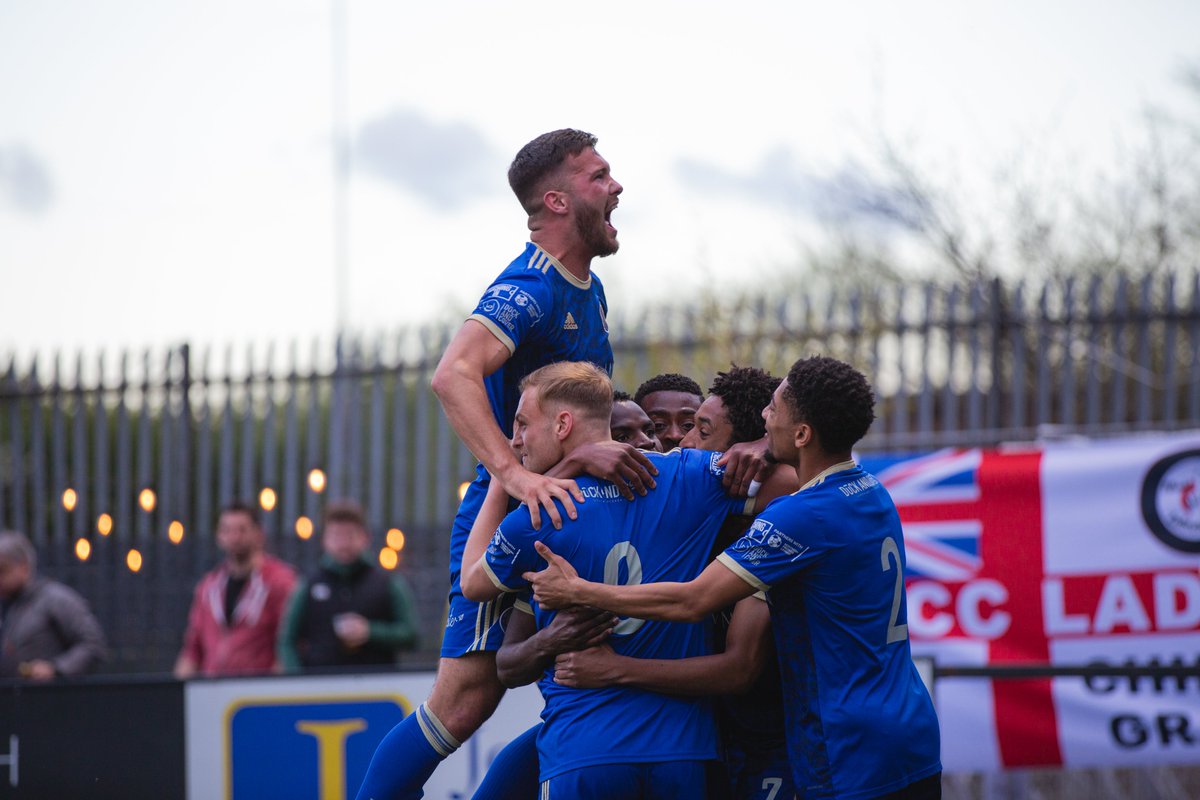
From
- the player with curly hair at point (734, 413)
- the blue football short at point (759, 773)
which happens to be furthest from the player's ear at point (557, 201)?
the blue football short at point (759, 773)

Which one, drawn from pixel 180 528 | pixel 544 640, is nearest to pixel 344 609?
pixel 180 528

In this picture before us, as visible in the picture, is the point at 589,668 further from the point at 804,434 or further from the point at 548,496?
the point at 804,434

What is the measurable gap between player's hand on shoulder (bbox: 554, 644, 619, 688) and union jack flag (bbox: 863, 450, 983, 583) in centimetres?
408

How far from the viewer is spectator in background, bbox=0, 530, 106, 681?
28.5ft

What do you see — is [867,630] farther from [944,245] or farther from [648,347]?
[944,245]

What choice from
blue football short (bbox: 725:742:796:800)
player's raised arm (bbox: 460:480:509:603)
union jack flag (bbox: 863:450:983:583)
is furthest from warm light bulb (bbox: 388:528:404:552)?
blue football short (bbox: 725:742:796:800)

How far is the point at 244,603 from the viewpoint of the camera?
8.86 meters

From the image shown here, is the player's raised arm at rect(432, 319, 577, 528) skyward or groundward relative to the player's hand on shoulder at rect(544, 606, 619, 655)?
skyward

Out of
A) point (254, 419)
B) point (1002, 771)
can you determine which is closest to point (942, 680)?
point (1002, 771)

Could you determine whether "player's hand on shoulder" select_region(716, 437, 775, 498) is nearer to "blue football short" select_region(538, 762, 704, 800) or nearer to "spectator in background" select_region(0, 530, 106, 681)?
"blue football short" select_region(538, 762, 704, 800)

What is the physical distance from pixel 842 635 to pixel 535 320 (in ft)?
4.45

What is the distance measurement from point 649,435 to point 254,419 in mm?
7270

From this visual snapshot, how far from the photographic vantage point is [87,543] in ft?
37.1

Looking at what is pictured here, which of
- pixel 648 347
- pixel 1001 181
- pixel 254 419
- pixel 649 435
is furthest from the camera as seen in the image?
pixel 1001 181
